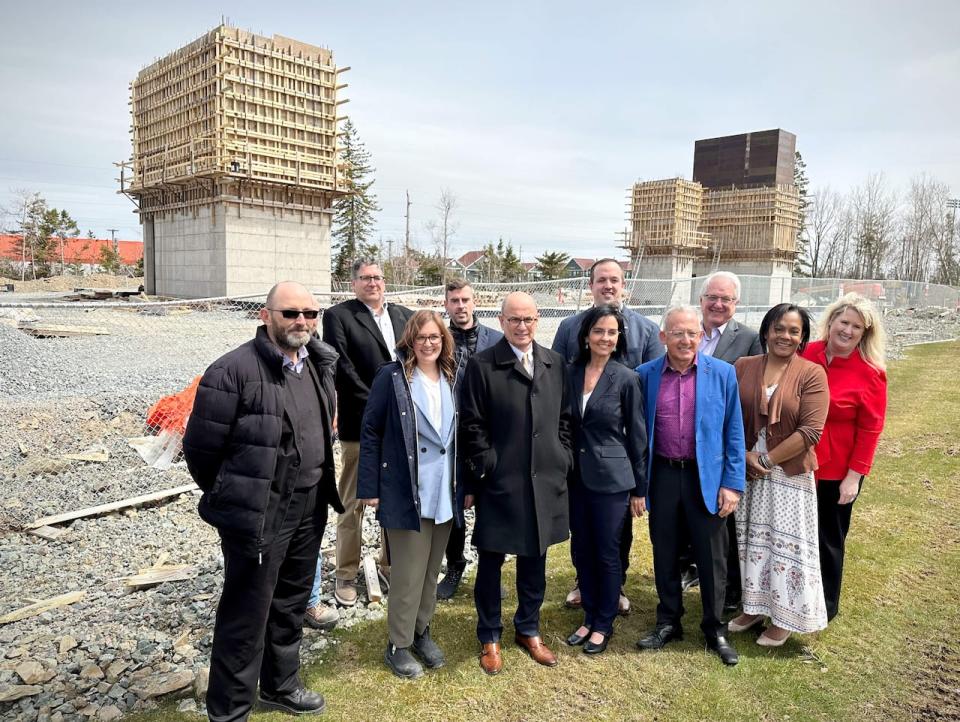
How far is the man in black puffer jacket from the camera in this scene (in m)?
2.87

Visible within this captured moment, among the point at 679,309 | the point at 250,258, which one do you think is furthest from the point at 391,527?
the point at 250,258

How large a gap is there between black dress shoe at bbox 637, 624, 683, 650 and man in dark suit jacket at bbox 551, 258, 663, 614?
43 centimetres

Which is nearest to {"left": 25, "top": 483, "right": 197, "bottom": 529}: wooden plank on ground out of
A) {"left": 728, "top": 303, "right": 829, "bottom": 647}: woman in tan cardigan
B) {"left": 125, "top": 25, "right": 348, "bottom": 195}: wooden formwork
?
{"left": 728, "top": 303, "right": 829, "bottom": 647}: woman in tan cardigan

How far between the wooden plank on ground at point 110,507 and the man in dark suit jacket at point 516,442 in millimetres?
4506

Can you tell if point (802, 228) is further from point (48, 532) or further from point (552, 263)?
point (48, 532)

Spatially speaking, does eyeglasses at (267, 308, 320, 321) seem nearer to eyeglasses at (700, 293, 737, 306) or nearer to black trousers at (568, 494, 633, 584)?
black trousers at (568, 494, 633, 584)

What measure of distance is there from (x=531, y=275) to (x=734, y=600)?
51755 mm

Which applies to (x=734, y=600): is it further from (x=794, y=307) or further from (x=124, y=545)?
(x=124, y=545)

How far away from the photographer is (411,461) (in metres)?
3.44

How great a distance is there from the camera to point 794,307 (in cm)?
379

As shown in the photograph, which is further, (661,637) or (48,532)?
(48,532)

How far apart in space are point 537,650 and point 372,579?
4.83ft

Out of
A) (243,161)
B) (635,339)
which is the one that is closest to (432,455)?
(635,339)

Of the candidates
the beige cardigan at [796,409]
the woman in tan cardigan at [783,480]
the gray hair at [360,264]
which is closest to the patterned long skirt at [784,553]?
the woman in tan cardigan at [783,480]
